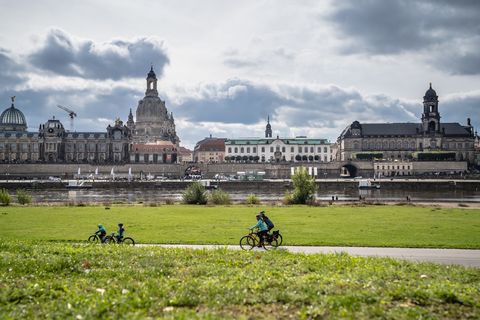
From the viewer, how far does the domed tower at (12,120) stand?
584 feet

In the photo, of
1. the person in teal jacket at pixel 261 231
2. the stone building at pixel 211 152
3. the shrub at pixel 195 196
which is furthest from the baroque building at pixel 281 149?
the person in teal jacket at pixel 261 231

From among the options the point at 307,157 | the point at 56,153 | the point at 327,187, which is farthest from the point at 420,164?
the point at 56,153

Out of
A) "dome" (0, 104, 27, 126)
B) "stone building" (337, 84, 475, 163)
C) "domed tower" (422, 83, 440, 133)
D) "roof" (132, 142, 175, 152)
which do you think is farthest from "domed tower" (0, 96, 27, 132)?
"domed tower" (422, 83, 440, 133)

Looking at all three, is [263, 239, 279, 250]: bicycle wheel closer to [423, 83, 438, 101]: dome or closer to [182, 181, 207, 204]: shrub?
[182, 181, 207, 204]: shrub

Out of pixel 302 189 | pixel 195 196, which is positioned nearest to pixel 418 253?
pixel 302 189

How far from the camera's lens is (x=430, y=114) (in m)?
166

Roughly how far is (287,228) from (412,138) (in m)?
150

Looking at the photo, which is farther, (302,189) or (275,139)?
(275,139)

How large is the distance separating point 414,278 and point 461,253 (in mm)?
7253

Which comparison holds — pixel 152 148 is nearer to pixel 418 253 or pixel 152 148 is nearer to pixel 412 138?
pixel 412 138

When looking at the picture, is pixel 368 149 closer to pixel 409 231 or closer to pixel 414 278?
pixel 409 231

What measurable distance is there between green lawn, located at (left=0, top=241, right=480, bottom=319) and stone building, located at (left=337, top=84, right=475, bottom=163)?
154m

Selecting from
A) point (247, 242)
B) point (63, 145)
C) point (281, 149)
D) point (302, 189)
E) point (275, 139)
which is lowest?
point (247, 242)

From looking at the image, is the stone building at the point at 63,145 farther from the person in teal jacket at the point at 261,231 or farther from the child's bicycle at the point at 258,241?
the person in teal jacket at the point at 261,231
